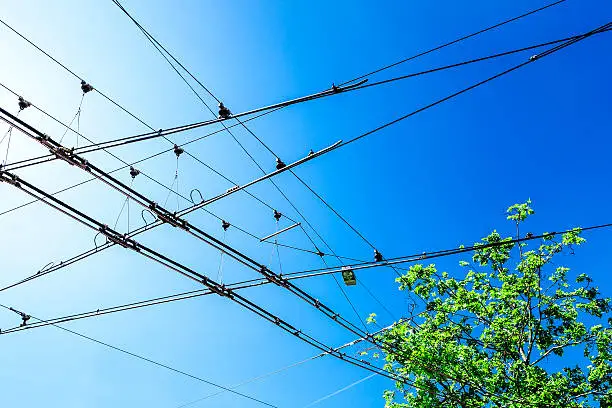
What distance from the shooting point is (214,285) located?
713cm

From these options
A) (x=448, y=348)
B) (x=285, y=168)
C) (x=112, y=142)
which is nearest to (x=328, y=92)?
(x=285, y=168)

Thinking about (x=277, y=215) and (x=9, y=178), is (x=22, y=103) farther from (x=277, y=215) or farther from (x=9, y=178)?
(x=277, y=215)

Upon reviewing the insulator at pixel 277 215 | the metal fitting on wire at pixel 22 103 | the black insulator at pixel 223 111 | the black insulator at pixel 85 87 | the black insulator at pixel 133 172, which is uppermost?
the insulator at pixel 277 215

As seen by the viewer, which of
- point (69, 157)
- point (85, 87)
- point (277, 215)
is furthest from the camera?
point (277, 215)

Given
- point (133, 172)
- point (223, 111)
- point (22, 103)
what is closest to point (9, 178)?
point (22, 103)

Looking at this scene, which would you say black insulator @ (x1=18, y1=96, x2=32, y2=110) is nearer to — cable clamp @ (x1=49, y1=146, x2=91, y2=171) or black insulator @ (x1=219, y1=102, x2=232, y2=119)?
cable clamp @ (x1=49, y1=146, x2=91, y2=171)

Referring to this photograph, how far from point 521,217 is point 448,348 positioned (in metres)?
6.89

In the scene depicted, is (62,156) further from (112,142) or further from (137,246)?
(137,246)

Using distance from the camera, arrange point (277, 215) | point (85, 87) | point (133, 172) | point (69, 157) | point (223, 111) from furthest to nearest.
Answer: point (277, 215), point (133, 172), point (85, 87), point (223, 111), point (69, 157)

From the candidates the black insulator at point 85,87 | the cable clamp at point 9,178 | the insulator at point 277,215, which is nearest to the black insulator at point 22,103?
the black insulator at point 85,87

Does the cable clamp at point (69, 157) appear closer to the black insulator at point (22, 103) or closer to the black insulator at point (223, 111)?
the black insulator at point (22, 103)

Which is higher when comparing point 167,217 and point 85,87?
point 85,87

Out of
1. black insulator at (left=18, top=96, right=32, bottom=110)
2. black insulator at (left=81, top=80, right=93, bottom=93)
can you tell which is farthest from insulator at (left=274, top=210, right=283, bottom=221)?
black insulator at (left=18, top=96, right=32, bottom=110)

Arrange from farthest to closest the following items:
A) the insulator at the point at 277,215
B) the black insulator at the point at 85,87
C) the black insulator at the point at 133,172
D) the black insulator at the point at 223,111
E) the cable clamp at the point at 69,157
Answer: the insulator at the point at 277,215
the black insulator at the point at 133,172
the black insulator at the point at 85,87
the black insulator at the point at 223,111
the cable clamp at the point at 69,157
